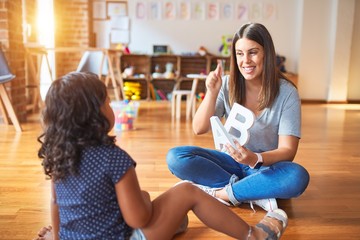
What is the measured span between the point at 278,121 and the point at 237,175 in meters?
0.33

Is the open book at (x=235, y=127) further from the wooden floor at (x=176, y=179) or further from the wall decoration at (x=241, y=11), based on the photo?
the wall decoration at (x=241, y=11)

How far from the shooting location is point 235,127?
5.08 feet

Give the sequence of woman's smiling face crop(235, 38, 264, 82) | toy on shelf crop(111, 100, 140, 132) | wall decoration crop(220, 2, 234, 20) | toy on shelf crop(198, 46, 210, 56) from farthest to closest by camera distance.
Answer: wall decoration crop(220, 2, 234, 20), toy on shelf crop(198, 46, 210, 56), toy on shelf crop(111, 100, 140, 132), woman's smiling face crop(235, 38, 264, 82)

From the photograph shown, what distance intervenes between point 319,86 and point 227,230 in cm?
568

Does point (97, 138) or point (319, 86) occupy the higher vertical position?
point (97, 138)

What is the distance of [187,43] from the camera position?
6340 mm

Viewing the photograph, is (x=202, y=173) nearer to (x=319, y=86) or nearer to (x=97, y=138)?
(x=97, y=138)

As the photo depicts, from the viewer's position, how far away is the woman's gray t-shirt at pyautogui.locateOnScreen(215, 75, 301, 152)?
154 cm

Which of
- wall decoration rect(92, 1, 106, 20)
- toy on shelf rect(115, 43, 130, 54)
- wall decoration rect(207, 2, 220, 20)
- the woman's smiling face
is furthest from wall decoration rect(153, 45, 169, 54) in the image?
the woman's smiling face

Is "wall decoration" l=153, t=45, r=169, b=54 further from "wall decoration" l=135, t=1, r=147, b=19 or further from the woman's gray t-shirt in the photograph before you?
the woman's gray t-shirt

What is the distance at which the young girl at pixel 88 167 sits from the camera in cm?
91

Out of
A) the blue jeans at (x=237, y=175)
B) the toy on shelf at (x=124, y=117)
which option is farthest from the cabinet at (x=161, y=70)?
the blue jeans at (x=237, y=175)

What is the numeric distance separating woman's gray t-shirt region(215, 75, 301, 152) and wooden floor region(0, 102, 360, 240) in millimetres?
292

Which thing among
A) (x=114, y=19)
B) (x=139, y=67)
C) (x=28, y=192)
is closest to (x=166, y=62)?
(x=139, y=67)
